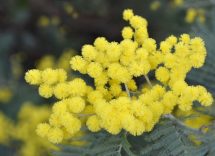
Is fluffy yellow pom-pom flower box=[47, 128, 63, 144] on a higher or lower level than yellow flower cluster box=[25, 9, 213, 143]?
lower

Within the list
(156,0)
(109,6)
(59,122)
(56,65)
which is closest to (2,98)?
(56,65)

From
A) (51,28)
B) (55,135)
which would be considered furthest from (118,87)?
(51,28)

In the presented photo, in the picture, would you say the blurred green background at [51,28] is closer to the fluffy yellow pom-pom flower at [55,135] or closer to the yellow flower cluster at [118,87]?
the yellow flower cluster at [118,87]

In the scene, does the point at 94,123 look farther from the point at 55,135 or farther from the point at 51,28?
the point at 51,28

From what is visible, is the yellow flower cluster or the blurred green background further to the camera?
the blurred green background

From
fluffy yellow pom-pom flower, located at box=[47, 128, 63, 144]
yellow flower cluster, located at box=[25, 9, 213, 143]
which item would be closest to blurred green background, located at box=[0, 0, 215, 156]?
yellow flower cluster, located at box=[25, 9, 213, 143]

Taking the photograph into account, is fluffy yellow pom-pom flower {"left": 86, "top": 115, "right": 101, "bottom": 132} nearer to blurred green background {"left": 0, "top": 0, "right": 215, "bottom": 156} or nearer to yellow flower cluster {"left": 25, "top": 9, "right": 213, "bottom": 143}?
yellow flower cluster {"left": 25, "top": 9, "right": 213, "bottom": 143}

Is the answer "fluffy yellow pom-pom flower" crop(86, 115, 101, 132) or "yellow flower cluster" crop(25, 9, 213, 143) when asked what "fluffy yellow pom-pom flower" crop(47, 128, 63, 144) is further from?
"fluffy yellow pom-pom flower" crop(86, 115, 101, 132)

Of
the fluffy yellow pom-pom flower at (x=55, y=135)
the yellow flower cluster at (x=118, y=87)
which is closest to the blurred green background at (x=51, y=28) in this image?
the yellow flower cluster at (x=118, y=87)

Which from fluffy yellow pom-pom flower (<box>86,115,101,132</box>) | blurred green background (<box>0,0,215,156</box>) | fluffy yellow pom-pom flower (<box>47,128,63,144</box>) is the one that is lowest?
fluffy yellow pom-pom flower (<box>47,128,63,144</box>)
